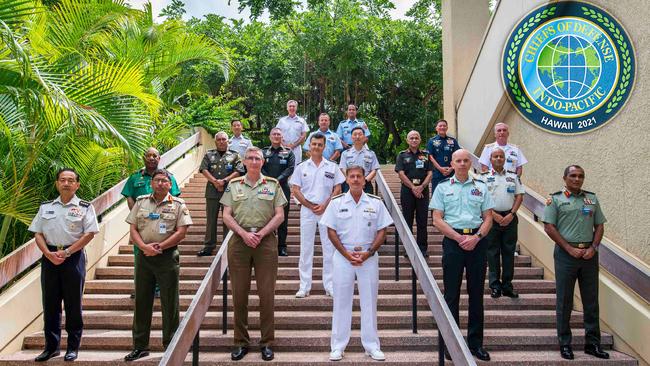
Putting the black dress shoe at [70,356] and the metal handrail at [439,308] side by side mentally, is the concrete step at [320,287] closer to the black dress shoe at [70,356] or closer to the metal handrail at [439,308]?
the metal handrail at [439,308]

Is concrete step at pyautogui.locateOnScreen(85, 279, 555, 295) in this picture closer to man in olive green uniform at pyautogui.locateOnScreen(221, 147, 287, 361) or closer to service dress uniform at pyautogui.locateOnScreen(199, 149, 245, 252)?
service dress uniform at pyautogui.locateOnScreen(199, 149, 245, 252)

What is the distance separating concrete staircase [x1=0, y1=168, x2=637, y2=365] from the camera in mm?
4562

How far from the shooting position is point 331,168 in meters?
5.83

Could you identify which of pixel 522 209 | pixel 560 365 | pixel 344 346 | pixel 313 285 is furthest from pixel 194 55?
pixel 560 365

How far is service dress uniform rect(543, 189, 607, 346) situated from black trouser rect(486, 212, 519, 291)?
0.75 meters

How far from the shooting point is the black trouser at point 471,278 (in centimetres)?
449

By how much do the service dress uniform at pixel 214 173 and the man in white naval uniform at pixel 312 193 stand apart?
4.67 ft

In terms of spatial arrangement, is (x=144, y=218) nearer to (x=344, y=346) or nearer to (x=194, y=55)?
(x=344, y=346)

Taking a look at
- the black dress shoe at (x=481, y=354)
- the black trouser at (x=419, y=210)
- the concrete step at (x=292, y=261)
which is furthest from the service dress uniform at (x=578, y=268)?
the black trouser at (x=419, y=210)

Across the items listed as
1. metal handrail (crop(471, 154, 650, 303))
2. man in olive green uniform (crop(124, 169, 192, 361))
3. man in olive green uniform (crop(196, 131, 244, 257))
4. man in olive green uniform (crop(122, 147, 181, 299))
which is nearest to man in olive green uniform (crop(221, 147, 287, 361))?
man in olive green uniform (crop(124, 169, 192, 361))

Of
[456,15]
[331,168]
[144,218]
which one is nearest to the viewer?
[144,218]

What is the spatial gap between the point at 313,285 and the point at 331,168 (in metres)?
1.27

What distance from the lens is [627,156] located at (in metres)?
5.20

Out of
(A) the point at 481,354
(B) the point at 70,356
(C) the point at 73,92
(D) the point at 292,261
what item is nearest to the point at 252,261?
(B) the point at 70,356
